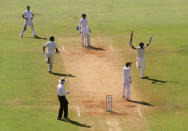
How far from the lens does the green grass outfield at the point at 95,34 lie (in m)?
29.4

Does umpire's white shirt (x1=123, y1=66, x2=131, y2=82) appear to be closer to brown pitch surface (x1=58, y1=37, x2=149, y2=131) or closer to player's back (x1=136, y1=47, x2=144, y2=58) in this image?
brown pitch surface (x1=58, y1=37, x2=149, y2=131)

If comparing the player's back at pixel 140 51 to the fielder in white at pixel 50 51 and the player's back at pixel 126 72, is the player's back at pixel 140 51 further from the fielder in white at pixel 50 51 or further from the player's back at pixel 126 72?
the fielder in white at pixel 50 51

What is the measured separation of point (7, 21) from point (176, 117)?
78.4 ft

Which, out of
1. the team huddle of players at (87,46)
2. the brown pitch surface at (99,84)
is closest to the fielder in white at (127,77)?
the team huddle of players at (87,46)

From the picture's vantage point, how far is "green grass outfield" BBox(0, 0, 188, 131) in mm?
29422

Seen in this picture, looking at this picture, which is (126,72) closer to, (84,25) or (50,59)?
(50,59)

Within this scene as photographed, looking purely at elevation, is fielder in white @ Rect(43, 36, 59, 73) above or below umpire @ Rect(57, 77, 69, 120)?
above

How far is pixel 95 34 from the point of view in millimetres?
45250

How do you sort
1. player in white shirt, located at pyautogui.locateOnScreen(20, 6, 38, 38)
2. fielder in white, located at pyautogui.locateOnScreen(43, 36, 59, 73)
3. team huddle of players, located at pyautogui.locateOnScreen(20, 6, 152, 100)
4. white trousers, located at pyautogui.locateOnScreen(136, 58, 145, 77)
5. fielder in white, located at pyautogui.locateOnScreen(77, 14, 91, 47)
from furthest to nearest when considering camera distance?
player in white shirt, located at pyautogui.locateOnScreen(20, 6, 38, 38) → fielder in white, located at pyautogui.locateOnScreen(77, 14, 91, 47) → fielder in white, located at pyautogui.locateOnScreen(43, 36, 59, 73) → white trousers, located at pyautogui.locateOnScreen(136, 58, 145, 77) → team huddle of players, located at pyautogui.locateOnScreen(20, 6, 152, 100)

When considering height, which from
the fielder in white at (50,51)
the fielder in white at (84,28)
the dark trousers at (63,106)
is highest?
the fielder in white at (84,28)

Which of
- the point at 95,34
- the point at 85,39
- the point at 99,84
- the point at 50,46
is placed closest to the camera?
the point at 99,84

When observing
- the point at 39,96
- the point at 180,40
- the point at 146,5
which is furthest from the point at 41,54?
the point at 146,5

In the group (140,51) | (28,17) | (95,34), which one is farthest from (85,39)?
(140,51)

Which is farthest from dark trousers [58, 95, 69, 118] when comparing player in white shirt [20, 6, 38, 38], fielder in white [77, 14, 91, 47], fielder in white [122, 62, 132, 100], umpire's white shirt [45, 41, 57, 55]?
player in white shirt [20, 6, 38, 38]
